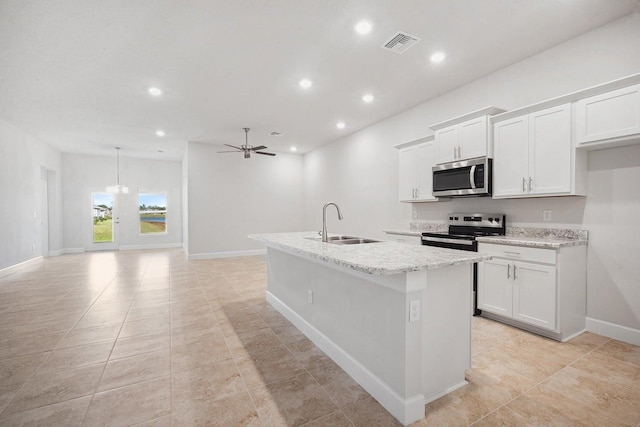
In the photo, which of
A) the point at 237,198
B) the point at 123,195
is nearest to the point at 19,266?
the point at 123,195

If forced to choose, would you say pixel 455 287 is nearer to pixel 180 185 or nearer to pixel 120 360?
pixel 120 360

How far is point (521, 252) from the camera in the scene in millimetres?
2887

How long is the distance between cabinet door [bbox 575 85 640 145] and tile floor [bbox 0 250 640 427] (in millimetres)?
1852

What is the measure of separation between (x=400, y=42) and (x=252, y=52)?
1596 mm

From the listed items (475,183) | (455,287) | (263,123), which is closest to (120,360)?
(455,287)

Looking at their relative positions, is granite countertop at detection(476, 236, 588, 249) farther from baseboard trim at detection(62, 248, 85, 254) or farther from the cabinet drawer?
baseboard trim at detection(62, 248, 85, 254)

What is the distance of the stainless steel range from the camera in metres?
3.34

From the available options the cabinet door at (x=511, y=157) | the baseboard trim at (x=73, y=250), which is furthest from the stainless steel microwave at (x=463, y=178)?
Result: the baseboard trim at (x=73, y=250)

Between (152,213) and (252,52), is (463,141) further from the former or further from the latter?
(152,213)

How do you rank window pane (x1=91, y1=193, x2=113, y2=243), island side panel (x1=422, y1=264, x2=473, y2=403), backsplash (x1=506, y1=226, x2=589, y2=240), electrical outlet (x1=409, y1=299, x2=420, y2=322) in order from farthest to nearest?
1. window pane (x1=91, y1=193, x2=113, y2=243)
2. backsplash (x1=506, y1=226, x2=589, y2=240)
3. island side panel (x1=422, y1=264, x2=473, y2=403)
4. electrical outlet (x1=409, y1=299, x2=420, y2=322)

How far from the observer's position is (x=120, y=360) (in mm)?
2428

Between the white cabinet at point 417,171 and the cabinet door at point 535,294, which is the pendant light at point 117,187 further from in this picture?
the cabinet door at point 535,294

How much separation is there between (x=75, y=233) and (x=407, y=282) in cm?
1060

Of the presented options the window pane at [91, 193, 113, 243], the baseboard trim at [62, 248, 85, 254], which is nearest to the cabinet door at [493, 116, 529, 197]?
the window pane at [91, 193, 113, 243]
